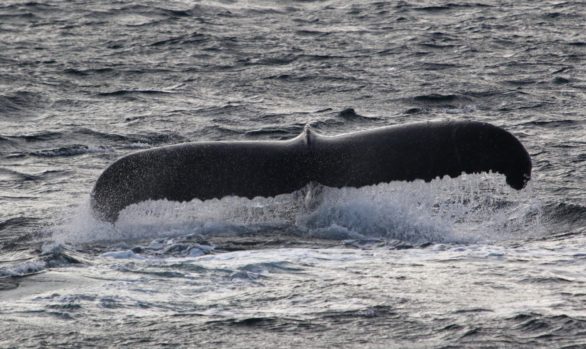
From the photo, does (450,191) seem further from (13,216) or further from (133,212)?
(13,216)

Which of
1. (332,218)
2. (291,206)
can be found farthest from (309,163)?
(291,206)

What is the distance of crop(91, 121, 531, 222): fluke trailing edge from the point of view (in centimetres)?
908

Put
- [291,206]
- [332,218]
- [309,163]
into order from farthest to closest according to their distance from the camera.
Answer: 1. [291,206]
2. [332,218]
3. [309,163]

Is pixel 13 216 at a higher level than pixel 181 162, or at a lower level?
lower

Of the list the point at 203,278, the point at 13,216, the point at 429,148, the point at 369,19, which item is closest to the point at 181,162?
the point at 203,278

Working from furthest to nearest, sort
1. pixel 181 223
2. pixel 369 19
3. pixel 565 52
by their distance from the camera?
pixel 369 19, pixel 565 52, pixel 181 223

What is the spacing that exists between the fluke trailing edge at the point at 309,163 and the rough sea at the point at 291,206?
11 centimetres

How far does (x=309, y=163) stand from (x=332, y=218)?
462 millimetres

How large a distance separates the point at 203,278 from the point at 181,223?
1510 millimetres

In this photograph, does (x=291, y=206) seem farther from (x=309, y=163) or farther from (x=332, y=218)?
(x=309, y=163)

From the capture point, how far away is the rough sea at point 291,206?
7.40 metres

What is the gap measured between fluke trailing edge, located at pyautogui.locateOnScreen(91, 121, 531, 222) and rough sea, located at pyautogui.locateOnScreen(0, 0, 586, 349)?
0.37 feet

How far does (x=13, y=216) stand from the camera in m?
11.2

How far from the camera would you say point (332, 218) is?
31.3 feet
